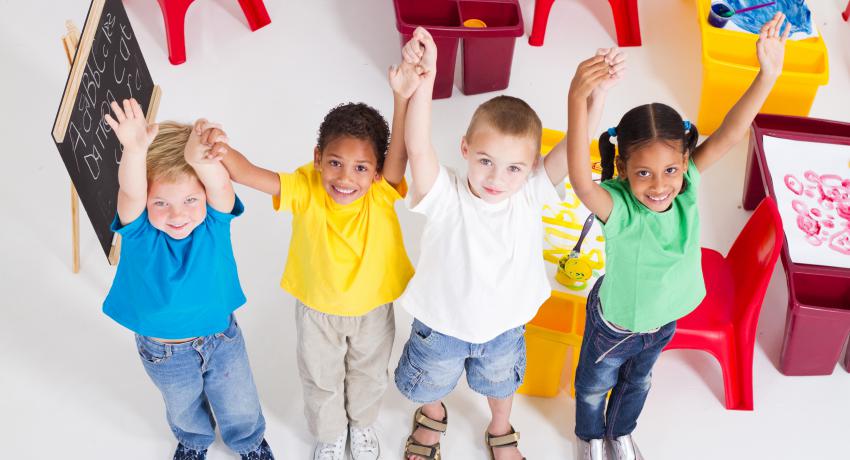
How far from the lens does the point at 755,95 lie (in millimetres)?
1951

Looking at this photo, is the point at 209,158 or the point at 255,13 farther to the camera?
the point at 255,13

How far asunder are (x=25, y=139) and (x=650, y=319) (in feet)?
7.30

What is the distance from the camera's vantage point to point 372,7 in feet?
12.2

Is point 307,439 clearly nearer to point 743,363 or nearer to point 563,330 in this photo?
point 563,330

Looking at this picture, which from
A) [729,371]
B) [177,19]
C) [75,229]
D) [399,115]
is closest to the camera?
[399,115]

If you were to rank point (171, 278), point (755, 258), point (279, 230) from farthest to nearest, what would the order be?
point (279, 230)
point (755, 258)
point (171, 278)

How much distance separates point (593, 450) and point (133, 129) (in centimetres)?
142

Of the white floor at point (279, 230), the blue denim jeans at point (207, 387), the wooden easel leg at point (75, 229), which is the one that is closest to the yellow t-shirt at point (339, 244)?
the blue denim jeans at point (207, 387)

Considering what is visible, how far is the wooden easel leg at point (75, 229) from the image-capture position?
8.79ft

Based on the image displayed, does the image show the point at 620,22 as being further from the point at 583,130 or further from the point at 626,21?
the point at 583,130

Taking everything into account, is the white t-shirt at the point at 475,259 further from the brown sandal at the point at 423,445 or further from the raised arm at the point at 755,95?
the brown sandal at the point at 423,445

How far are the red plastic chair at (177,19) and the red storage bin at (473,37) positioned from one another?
2.10 ft

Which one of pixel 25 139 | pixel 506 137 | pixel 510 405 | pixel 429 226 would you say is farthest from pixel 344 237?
pixel 25 139

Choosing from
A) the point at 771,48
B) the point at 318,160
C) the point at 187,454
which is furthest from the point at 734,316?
the point at 187,454
